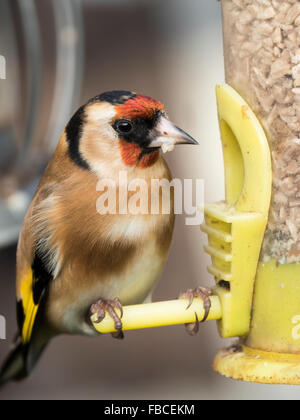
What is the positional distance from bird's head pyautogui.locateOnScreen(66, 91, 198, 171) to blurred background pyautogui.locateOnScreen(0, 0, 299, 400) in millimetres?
737

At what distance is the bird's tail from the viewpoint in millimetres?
1840

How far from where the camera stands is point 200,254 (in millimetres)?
3127

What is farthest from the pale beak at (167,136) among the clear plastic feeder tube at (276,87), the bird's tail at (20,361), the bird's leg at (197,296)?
the bird's tail at (20,361)

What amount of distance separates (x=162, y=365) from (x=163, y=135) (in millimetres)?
2043

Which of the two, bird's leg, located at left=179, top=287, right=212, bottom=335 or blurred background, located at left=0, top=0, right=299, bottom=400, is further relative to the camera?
blurred background, located at left=0, top=0, right=299, bottom=400

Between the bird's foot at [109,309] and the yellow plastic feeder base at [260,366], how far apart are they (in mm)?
229

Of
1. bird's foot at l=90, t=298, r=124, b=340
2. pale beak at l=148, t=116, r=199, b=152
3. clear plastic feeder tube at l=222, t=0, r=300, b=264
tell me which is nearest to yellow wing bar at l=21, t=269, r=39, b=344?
bird's foot at l=90, t=298, r=124, b=340

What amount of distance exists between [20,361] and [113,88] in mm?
1409

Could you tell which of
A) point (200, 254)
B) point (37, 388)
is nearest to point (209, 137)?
point (200, 254)

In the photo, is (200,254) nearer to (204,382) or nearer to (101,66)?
(204,382)

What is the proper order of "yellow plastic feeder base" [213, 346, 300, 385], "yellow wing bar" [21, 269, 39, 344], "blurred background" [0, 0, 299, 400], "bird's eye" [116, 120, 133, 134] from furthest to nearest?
"blurred background" [0, 0, 299, 400], "yellow wing bar" [21, 269, 39, 344], "bird's eye" [116, 120, 133, 134], "yellow plastic feeder base" [213, 346, 300, 385]

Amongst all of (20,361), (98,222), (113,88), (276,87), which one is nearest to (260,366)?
(98,222)

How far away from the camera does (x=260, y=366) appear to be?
4.55 feet

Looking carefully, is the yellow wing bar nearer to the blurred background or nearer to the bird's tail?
the bird's tail
